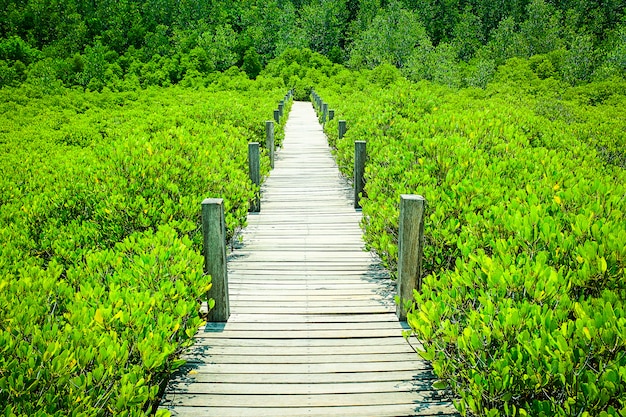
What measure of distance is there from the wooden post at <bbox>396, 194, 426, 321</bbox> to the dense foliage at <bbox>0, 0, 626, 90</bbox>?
33.6 metres

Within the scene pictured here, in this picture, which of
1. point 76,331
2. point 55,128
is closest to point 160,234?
point 76,331

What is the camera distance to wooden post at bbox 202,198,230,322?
13.7 feet

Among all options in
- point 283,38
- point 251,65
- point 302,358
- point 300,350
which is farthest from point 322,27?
point 302,358

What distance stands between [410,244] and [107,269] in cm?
272

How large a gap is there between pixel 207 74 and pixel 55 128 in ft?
90.1

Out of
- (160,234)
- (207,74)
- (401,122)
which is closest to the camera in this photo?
(160,234)

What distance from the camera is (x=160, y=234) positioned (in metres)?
4.19

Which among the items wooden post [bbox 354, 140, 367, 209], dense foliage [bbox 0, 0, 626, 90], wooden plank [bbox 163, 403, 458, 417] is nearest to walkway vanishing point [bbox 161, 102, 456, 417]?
wooden plank [bbox 163, 403, 458, 417]

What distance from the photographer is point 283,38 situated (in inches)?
2026

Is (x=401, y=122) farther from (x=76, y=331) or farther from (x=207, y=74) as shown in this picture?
(x=207, y=74)

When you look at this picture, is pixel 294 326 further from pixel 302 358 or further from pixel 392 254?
pixel 392 254

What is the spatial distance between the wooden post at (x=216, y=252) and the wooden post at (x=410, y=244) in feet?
5.58

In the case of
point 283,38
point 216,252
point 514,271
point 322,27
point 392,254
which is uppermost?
point 322,27

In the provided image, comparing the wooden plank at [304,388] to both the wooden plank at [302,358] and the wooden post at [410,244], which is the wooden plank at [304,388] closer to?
the wooden plank at [302,358]
